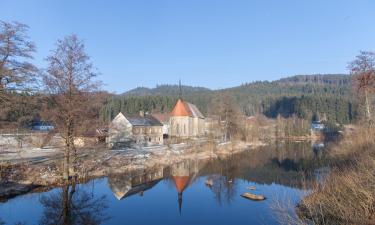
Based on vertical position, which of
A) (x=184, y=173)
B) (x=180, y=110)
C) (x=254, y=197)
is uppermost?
(x=180, y=110)

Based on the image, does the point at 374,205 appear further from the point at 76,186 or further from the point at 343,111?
the point at 343,111

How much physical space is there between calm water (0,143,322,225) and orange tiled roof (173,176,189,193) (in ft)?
0.26

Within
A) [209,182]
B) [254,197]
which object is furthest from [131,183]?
[254,197]

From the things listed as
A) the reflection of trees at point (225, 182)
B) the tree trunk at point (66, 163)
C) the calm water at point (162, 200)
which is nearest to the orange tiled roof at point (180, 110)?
the reflection of trees at point (225, 182)

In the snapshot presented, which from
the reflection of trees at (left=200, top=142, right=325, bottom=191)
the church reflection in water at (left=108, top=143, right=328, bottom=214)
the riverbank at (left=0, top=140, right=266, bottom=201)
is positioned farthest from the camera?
the reflection of trees at (left=200, top=142, right=325, bottom=191)

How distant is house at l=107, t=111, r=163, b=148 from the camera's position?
52.7m

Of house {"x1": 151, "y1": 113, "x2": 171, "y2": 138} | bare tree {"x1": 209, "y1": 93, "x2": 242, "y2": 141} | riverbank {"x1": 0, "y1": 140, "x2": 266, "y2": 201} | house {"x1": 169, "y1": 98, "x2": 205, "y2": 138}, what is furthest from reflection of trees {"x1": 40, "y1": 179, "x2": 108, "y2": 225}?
house {"x1": 151, "y1": 113, "x2": 171, "y2": 138}

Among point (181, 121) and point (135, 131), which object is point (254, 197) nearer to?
point (135, 131)

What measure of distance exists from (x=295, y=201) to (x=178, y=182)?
35.6ft

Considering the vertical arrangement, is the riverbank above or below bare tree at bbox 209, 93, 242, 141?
below

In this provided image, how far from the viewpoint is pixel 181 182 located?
28.6 m

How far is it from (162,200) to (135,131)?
3464 cm

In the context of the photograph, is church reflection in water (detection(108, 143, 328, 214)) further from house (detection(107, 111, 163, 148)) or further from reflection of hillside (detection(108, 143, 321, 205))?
house (detection(107, 111, 163, 148))

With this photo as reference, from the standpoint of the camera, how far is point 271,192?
24.3 meters
